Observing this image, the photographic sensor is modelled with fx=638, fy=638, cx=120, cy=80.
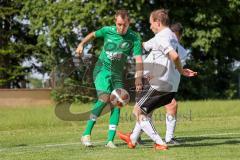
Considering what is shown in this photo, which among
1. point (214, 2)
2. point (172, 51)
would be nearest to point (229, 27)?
point (214, 2)

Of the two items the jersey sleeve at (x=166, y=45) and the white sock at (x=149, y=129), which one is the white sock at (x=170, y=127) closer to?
the white sock at (x=149, y=129)

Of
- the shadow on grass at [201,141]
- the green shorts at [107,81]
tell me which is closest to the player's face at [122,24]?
the green shorts at [107,81]

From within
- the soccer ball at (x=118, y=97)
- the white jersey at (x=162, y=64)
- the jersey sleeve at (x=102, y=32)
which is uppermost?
the jersey sleeve at (x=102, y=32)

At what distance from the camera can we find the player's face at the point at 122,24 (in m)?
10.4

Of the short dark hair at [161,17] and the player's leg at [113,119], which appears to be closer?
the short dark hair at [161,17]

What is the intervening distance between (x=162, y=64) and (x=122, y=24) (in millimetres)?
1054

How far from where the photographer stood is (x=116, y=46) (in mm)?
10648

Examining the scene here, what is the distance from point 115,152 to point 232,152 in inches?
68.2

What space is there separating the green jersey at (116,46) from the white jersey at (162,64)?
67 cm

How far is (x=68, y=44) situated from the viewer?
42.6 meters

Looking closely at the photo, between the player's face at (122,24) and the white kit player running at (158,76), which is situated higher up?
the player's face at (122,24)

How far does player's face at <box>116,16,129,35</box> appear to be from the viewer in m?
10.4

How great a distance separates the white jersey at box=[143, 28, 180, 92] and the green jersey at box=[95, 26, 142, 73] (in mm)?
666

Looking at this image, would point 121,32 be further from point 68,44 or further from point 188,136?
point 68,44
